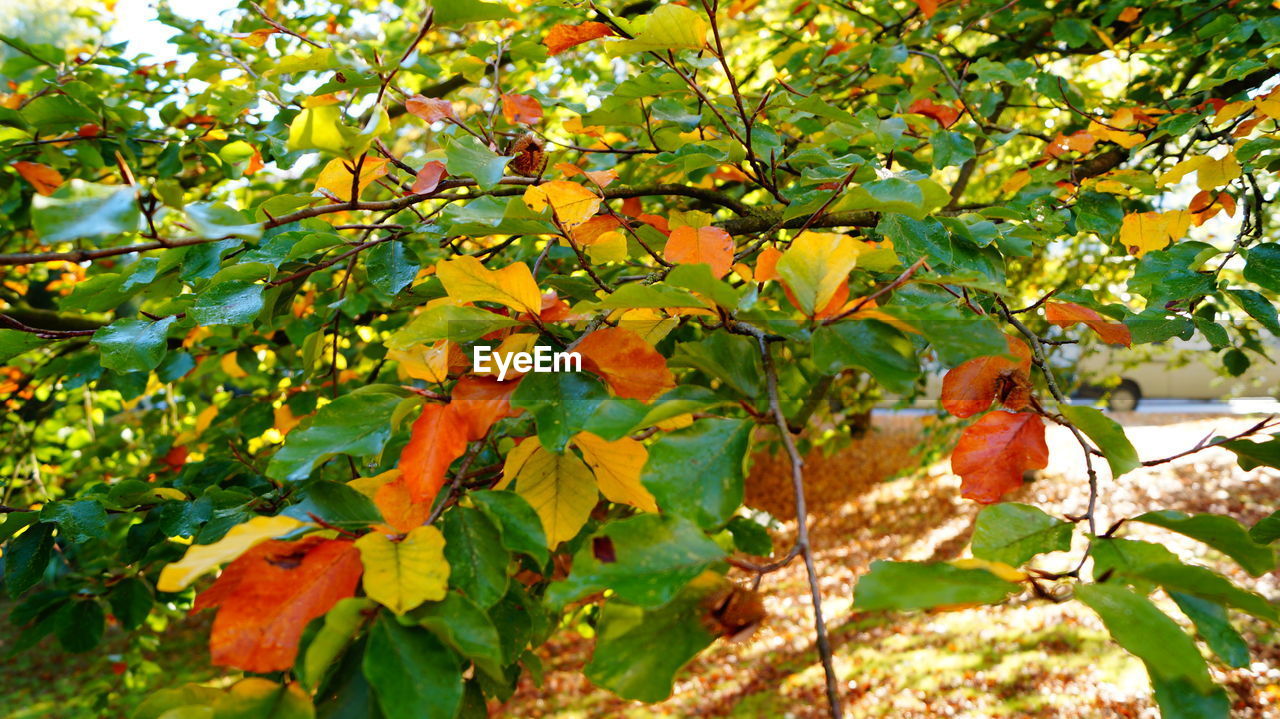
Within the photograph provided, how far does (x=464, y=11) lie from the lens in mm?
968

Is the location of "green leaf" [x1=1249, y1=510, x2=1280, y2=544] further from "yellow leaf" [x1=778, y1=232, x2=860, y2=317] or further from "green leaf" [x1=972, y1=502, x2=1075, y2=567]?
"yellow leaf" [x1=778, y1=232, x2=860, y2=317]

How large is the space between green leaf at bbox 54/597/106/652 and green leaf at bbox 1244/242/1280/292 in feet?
7.52

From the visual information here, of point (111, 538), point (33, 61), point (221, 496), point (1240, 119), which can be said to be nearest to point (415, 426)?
point (221, 496)

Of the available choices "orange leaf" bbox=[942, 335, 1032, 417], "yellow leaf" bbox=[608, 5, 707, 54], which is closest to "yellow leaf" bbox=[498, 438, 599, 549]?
"orange leaf" bbox=[942, 335, 1032, 417]

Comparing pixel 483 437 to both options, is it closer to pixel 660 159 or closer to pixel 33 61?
pixel 660 159

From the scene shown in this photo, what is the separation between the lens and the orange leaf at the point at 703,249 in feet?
2.69

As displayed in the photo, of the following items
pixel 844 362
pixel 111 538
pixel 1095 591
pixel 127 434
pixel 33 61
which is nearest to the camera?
pixel 1095 591

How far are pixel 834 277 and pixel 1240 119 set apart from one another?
1.49 meters

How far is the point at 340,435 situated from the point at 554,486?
0.69ft

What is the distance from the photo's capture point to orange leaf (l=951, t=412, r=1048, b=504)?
0.80 meters

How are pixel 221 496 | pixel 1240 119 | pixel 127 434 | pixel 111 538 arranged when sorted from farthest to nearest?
pixel 127 434, pixel 111 538, pixel 1240 119, pixel 221 496

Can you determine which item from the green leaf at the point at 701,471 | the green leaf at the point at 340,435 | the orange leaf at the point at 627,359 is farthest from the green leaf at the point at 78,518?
the green leaf at the point at 701,471

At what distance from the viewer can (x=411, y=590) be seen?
0.54 metres

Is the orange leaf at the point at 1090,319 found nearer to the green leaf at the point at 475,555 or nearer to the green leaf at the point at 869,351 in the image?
the green leaf at the point at 869,351
